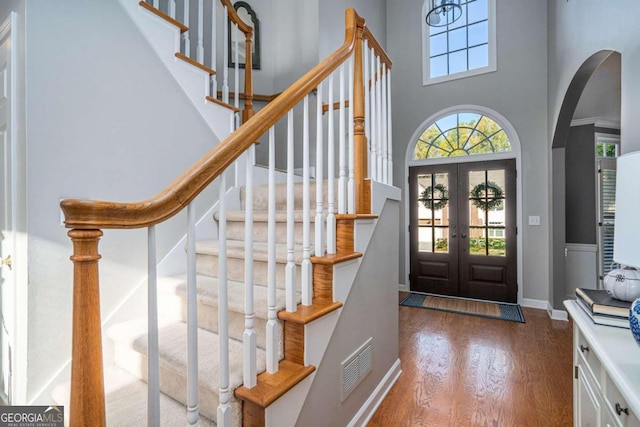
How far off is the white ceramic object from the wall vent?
3.75ft

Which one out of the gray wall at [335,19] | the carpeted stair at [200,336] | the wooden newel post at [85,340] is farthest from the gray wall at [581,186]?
the wooden newel post at [85,340]

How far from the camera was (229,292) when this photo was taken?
5.08 ft

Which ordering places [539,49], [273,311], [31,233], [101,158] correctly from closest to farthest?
[273,311]
[31,233]
[101,158]
[539,49]

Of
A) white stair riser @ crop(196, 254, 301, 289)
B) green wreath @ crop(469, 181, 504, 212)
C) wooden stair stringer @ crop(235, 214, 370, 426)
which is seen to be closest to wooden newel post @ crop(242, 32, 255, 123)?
white stair riser @ crop(196, 254, 301, 289)

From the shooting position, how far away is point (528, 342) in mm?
2922

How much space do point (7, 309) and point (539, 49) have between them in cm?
556

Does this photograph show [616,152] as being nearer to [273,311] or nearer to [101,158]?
[273,311]

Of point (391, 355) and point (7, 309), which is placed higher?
point (7, 309)

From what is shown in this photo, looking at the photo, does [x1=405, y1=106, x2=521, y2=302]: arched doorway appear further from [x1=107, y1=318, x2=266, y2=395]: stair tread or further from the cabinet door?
[x1=107, y1=318, x2=266, y2=395]: stair tread

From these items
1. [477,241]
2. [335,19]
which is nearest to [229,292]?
[335,19]

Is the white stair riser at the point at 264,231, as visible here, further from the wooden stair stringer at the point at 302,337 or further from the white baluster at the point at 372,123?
the white baluster at the point at 372,123

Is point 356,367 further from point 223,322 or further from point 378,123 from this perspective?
point 378,123

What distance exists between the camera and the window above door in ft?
14.2

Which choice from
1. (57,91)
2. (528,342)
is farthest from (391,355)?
(57,91)
